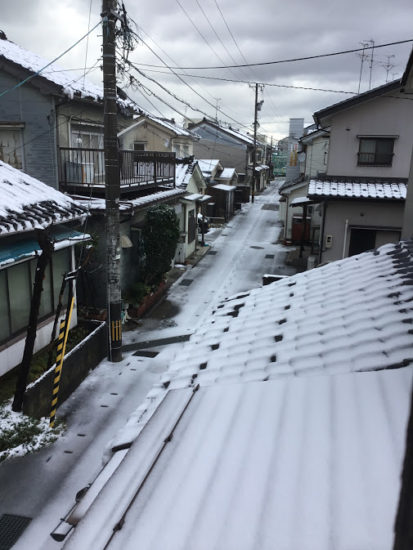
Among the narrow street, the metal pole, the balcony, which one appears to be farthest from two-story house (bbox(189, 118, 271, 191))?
the metal pole

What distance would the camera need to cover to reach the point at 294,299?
6.93 metres

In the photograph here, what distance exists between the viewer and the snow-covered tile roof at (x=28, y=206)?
9117 millimetres

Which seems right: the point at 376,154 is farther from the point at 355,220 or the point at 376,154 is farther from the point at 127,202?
the point at 127,202

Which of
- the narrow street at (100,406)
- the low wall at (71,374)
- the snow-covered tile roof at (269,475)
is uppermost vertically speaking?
the snow-covered tile roof at (269,475)

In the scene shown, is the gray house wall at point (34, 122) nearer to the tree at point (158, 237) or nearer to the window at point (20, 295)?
the tree at point (158, 237)

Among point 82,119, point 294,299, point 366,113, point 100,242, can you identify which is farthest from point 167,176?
point 294,299

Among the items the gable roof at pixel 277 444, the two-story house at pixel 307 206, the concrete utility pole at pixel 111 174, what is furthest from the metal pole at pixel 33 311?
the two-story house at pixel 307 206

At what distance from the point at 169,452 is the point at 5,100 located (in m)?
15.3

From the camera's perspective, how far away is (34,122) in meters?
14.9

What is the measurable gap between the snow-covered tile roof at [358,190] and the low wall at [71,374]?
30.3 feet

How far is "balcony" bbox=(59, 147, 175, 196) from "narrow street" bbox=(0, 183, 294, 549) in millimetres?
4982

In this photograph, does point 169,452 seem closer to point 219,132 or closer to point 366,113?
point 366,113

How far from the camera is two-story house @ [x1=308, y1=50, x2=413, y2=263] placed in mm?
16203

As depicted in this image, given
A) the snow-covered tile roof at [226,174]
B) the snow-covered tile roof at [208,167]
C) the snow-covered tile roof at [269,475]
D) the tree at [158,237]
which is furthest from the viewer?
the snow-covered tile roof at [226,174]
